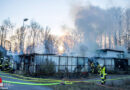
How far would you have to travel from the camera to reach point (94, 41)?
71.6 ft

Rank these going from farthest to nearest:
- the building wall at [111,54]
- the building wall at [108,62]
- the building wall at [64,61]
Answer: the building wall at [111,54]
the building wall at [108,62]
the building wall at [64,61]

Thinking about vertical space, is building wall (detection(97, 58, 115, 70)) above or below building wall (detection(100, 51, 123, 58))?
below

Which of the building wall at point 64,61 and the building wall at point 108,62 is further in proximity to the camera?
the building wall at point 108,62

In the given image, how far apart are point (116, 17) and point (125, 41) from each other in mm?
14459

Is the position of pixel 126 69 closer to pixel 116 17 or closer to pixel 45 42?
pixel 116 17

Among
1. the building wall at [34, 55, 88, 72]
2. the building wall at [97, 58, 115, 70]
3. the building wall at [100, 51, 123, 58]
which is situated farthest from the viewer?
the building wall at [100, 51, 123, 58]

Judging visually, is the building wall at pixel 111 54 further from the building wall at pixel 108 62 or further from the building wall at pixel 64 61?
the building wall at pixel 64 61

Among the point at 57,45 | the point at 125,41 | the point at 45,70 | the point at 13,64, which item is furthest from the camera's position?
the point at 57,45

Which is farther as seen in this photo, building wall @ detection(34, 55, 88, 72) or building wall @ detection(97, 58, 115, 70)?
building wall @ detection(97, 58, 115, 70)

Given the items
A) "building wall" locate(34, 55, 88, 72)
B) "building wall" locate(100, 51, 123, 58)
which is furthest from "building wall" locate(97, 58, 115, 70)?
"building wall" locate(34, 55, 88, 72)

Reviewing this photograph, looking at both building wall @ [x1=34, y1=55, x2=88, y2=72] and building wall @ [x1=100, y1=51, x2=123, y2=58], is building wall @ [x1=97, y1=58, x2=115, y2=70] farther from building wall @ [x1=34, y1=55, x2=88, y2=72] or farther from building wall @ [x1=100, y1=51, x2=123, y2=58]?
building wall @ [x1=34, y1=55, x2=88, y2=72]

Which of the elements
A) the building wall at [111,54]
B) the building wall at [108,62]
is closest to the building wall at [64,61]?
the building wall at [108,62]

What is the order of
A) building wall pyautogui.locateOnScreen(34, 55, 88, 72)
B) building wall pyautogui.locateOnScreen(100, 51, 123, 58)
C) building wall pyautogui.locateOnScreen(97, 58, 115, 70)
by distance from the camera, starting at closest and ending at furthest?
building wall pyautogui.locateOnScreen(34, 55, 88, 72) → building wall pyautogui.locateOnScreen(97, 58, 115, 70) → building wall pyautogui.locateOnScreen(100, 51, 123, 58)

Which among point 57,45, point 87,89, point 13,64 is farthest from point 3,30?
point 87,89
